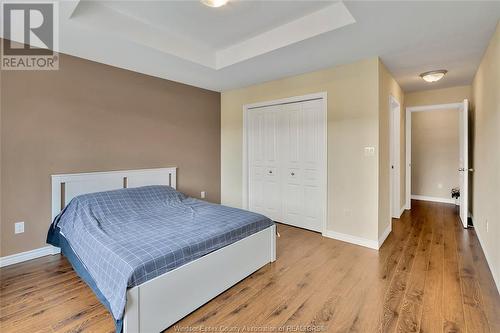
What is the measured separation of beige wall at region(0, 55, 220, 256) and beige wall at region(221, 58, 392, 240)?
2.05 meters

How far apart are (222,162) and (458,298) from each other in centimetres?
382

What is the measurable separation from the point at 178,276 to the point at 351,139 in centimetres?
264

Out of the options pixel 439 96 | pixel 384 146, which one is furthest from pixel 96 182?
pixel 439 96

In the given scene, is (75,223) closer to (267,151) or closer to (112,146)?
(112,146)

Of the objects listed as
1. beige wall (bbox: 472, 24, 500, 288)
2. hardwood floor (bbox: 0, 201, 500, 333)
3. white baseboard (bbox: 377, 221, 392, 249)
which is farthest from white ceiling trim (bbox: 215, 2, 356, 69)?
white baseboard (bbox: 377, 221, 392, 249)

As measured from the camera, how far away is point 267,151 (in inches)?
168

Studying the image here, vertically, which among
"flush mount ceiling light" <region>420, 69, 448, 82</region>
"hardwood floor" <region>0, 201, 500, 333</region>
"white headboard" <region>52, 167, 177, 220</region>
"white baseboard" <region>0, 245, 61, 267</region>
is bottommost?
"hardwood floor" <region>0, 201, 500, 333</region>

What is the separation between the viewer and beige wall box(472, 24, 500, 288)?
2266 millimetres

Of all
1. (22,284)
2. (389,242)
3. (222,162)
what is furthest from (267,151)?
(22,284)

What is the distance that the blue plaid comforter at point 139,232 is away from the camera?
64.6 inches

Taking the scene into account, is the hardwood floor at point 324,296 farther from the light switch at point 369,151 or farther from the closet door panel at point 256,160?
the closet door panel at point 256,160

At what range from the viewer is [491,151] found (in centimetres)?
254

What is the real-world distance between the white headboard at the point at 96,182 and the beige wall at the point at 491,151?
395 cm

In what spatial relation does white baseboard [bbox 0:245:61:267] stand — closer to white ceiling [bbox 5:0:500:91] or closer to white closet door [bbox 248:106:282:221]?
white ceiling [bbox 5:0:500:91]
